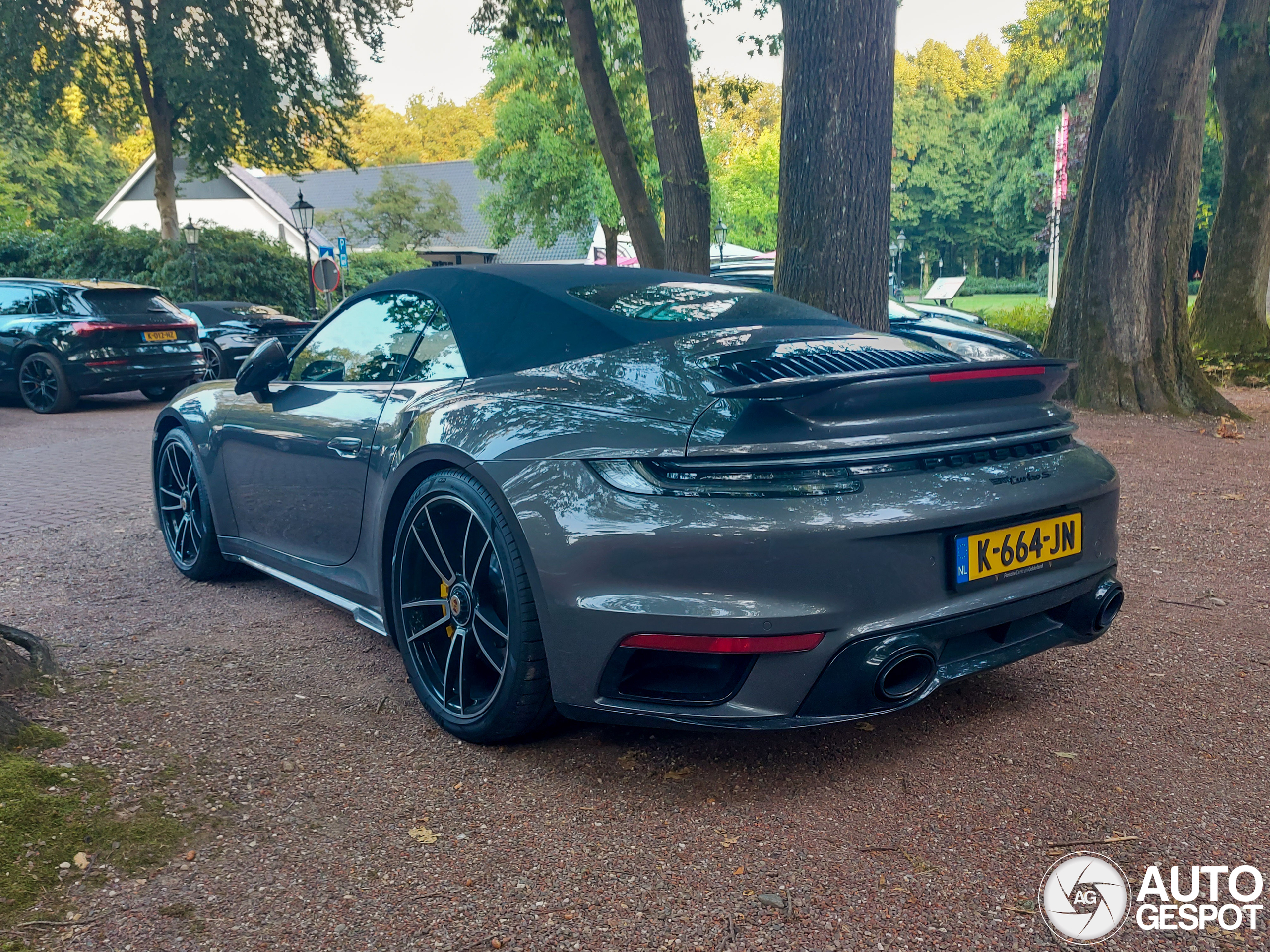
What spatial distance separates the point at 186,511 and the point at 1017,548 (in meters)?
3.70

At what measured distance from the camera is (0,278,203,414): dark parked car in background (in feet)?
41.9

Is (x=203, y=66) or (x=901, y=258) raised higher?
(x=203, y=66)

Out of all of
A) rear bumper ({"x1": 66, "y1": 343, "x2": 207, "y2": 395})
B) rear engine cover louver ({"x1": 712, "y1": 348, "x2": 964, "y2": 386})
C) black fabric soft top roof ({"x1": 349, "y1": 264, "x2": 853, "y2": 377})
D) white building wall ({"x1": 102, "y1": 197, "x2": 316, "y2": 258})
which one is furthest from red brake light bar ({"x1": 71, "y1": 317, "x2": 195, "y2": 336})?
white building wall ({"x1": 102, "y1": 197, "x2": 316, "y2": 258})

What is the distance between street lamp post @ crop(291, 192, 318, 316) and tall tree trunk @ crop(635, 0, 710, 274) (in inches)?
629

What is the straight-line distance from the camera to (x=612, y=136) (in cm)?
1136

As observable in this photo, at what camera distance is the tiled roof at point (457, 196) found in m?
58.9

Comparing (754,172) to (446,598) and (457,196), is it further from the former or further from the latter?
(446,598)

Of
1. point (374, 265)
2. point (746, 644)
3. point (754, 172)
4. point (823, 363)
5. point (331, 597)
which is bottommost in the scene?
point (331, 597)

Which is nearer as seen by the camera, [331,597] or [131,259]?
[331,597]

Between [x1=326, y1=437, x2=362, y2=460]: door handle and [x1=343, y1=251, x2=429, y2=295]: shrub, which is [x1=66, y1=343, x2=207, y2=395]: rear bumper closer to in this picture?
[x1=326, y1=437, x2=362, y2=460]: door handle

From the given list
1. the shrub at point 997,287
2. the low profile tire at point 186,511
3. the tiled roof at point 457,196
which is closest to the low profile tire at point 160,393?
the low profile tire at point 186,511

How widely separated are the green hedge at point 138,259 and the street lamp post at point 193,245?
0.35ft

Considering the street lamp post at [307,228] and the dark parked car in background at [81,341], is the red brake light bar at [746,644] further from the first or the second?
the street lamp post at [307,228]

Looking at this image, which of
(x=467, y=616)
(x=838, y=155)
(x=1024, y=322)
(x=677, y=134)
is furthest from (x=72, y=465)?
(x=1024, y=322)
